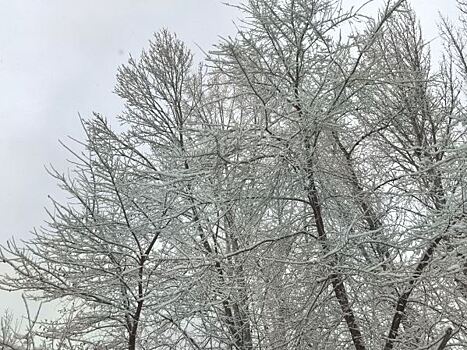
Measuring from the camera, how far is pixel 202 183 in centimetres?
457

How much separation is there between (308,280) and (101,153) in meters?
3.42

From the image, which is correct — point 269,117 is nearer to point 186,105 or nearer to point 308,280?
point 308,280

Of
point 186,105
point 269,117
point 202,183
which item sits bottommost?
point 202,183

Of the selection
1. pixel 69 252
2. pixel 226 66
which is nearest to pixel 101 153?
pixel 69 252

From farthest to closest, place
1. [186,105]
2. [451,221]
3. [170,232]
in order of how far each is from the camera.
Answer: [186,105] → [170,232] → [451,221]

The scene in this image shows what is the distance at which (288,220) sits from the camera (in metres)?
4.82

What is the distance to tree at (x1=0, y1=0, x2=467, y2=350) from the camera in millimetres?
4141

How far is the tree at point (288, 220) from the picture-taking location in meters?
4.14

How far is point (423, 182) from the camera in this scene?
5.14 m

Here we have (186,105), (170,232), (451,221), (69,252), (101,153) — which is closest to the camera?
(451,221)

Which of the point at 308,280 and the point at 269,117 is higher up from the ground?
the point at 269,117

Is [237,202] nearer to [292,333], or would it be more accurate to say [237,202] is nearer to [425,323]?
[292,333]

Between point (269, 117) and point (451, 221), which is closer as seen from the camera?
point (451, 221)

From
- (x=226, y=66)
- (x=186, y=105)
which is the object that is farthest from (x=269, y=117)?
(x=186, y=105)
